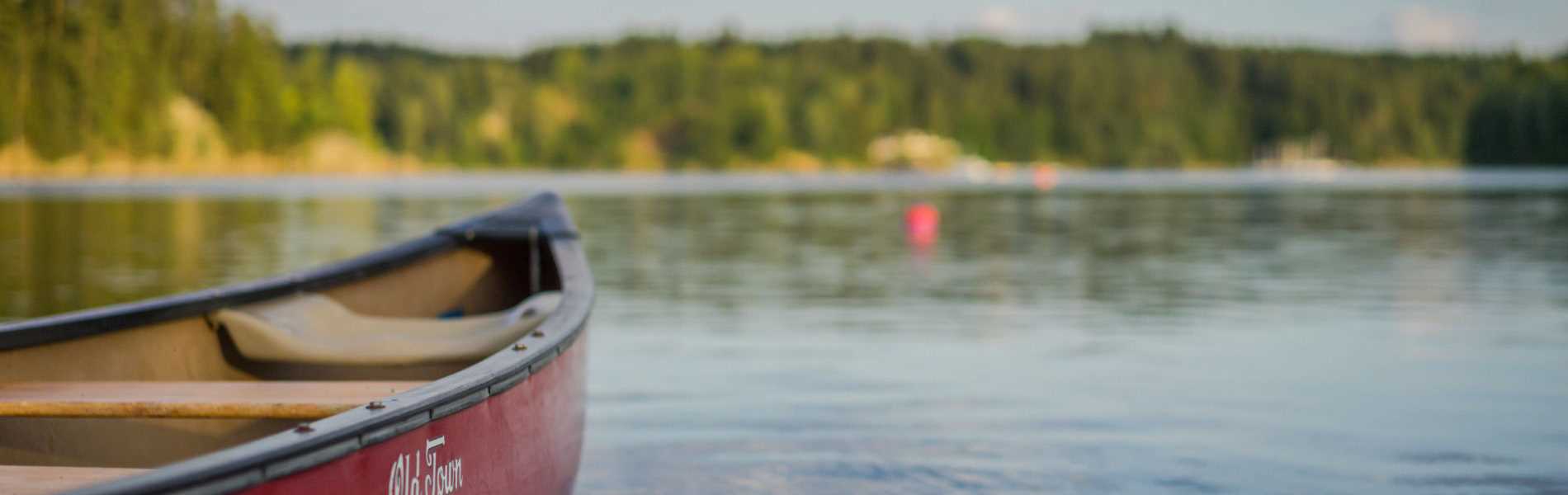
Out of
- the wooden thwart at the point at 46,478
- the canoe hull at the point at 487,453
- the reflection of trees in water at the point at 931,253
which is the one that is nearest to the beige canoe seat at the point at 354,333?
the canoe hull at the point at 487,453

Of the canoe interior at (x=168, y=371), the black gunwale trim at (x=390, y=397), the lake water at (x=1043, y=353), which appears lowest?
the lake water at (x=1043, y=353)

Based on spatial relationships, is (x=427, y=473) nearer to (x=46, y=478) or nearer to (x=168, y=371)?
(x=46, y=478)

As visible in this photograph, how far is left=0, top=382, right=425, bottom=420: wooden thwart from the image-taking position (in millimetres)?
7242

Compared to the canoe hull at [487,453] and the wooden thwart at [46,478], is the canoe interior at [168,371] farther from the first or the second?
the wooden thwart at [46,478]

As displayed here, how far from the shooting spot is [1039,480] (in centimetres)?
1023

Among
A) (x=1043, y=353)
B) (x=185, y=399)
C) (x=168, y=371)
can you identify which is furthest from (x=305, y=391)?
(x=1043, y=353)

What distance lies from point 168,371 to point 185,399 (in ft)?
5.65

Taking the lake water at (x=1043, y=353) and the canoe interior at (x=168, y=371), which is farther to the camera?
the lake water at (x=1043, y=353)

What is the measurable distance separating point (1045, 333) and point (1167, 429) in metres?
6.49

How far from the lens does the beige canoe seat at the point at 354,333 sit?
9.81m

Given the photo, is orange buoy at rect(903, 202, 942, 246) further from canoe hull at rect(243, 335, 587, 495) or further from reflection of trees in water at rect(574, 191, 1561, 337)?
canoe hull at rect(243, 335, 587, 495)

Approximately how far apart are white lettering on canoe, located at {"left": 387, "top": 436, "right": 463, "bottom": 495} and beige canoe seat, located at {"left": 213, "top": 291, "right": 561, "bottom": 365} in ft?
11.1

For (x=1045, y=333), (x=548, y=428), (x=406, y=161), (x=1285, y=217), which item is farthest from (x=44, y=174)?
(x=548, y=428)

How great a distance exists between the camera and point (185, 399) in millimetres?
7766
